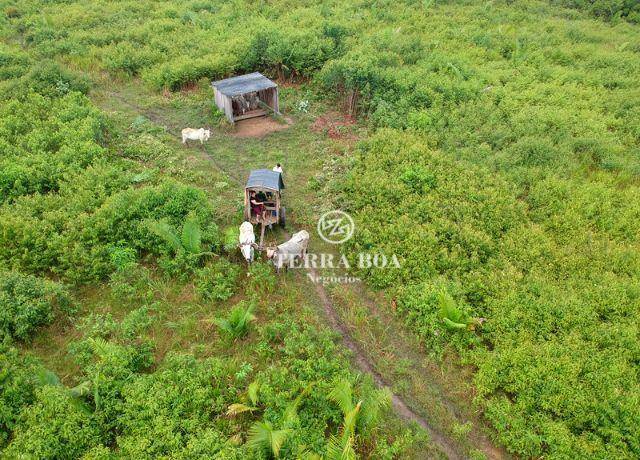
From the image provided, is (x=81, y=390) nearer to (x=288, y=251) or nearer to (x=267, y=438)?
(x=267, y=438)

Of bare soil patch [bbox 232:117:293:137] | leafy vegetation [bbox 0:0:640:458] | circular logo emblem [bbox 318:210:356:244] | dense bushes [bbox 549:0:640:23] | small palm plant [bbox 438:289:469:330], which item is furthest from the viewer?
dense bushes [bbox 549:0:640:23]

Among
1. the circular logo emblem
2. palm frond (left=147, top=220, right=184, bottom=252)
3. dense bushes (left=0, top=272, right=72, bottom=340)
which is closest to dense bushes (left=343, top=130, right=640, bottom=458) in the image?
the circular logo emblem

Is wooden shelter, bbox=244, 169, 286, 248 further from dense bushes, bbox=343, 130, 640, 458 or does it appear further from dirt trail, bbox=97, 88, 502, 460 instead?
dense bushes, bbox=343, 130, 640, 458

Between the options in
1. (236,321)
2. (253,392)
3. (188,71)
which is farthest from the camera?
(188,71)

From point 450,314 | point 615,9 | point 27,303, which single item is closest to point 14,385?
point 27,303

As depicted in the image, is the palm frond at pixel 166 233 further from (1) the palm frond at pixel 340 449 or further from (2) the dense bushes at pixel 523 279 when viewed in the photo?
(1) the palm frond at pixel 340 449

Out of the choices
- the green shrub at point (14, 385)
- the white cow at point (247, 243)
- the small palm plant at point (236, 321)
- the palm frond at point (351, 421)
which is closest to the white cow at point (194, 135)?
the white cow at point (247, 243)
